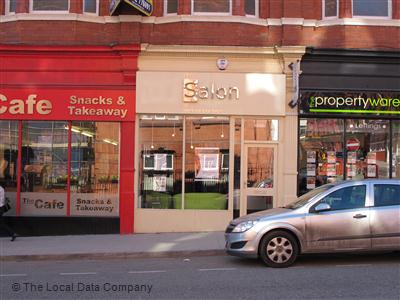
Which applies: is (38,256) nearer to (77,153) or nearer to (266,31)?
(77,153)

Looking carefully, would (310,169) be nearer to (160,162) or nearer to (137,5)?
(160,162)

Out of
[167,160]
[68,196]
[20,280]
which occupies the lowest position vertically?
[20,280]

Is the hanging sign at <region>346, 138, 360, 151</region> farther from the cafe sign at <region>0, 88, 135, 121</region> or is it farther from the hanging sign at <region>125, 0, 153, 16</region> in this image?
the hanging sign at <region>125, 0, 153, 16</region>

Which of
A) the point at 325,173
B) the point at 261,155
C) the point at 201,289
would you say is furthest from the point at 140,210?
the point at 201,289

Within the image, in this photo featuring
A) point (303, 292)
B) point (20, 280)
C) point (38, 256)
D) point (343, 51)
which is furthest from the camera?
point (343, 51)

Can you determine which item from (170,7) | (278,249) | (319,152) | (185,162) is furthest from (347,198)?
(170,7)

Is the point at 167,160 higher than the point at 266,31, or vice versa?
the point at 266,31

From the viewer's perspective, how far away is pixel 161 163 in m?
14.5

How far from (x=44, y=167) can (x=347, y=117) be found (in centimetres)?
812

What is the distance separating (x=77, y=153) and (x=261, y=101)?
5.05 m

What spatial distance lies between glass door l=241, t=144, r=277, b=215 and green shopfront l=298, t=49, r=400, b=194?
77 centimetres

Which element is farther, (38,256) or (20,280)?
(38,256)

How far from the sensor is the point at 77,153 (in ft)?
47.3

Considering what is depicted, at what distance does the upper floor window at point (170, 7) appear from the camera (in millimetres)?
14719
